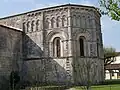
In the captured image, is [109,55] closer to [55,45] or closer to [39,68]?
[55,45]

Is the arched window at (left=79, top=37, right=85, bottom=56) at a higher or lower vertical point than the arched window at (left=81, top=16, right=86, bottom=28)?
lower

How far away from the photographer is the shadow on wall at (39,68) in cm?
2856

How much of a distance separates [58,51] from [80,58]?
287cm

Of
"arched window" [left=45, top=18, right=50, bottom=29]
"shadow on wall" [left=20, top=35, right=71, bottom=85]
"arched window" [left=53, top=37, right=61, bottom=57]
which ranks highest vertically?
"arched window" [left=45, top=18, right=50, bottom=29]

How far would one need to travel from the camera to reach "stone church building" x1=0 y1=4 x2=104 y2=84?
28.6m

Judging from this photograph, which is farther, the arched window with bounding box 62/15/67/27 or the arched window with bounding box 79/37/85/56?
the arched window with bounding box 79/37/85/56

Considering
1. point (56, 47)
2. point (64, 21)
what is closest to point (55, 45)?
point (56, 47)

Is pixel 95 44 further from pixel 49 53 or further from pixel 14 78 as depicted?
pixel 14 78

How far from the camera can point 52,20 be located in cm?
3034

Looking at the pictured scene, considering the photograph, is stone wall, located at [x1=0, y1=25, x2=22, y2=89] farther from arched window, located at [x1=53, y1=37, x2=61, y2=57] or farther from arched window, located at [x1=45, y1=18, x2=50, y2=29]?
arched window, located at [x1=53, y1=37, x2=61, y2=57]

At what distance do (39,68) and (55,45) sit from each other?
3.44m

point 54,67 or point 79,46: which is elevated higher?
point 79,46

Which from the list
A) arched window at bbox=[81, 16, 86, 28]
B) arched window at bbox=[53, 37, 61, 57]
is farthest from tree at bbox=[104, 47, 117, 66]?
arched window at bbox=[53, 37, 61, 57]

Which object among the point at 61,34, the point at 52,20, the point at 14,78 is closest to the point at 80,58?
the point at 61,34
